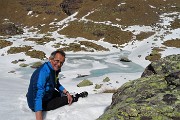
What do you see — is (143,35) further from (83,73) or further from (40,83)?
(40,83)

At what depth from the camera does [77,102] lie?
33.0 ft

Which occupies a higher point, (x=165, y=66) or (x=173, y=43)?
(x=173, y=43)

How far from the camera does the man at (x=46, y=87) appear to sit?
8305mm

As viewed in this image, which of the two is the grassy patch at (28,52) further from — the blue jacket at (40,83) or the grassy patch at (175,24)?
the grassy patch at (175,24)

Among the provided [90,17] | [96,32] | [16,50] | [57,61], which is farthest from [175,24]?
[57,61]

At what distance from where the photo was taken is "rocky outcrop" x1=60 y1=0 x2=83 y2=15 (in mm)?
79606

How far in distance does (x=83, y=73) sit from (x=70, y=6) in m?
58.5

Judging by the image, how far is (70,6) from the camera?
267 ft

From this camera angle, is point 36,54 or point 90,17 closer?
point 36,54

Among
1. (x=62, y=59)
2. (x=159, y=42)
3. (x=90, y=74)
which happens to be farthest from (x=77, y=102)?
(x=159, y=42)

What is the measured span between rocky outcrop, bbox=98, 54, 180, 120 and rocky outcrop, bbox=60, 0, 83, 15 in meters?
71.9

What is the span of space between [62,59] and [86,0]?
76117 millimetres

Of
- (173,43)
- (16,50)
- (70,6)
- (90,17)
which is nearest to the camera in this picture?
(16,50)

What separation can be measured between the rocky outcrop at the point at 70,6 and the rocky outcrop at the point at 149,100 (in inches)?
2832
